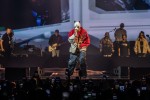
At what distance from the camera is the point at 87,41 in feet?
40.8

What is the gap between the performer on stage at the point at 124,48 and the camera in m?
14.1

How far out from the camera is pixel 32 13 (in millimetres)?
15086

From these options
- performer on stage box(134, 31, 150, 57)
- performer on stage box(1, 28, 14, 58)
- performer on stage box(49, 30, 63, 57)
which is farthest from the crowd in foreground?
performer on stage box(1, 28, 14, 58)

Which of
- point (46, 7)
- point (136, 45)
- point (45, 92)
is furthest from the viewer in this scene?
point (46, 7)

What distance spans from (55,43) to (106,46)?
1.89 meters

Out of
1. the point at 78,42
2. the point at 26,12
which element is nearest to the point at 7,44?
the point at 26,12

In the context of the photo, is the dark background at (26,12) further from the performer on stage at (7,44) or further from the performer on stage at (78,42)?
the performer on stage at (78,42)

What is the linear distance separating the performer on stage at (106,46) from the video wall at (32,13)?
1.61 m

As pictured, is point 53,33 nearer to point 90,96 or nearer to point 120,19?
point 120,19

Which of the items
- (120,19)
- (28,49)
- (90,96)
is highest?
(120,19)

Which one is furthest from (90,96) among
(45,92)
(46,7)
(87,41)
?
(46,7)

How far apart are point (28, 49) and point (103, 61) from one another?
2850 mm

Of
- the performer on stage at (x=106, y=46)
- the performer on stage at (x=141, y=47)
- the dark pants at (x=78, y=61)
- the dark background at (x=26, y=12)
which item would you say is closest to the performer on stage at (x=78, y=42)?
the dark pants at (x=78, y=61)

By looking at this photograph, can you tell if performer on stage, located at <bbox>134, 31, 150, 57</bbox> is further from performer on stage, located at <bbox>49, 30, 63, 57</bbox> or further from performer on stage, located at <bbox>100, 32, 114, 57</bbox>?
performer on stage, located at <bbox>49, 30, 63, 57</bbox>
